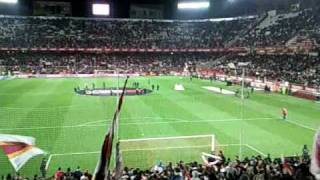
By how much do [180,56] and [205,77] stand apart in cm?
2043

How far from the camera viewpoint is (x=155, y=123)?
2623 centimetres

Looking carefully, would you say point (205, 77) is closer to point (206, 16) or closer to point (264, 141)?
point (206, 16)

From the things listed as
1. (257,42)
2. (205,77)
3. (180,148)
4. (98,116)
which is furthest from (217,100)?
(257,42)

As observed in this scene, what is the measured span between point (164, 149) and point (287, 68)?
3618cm

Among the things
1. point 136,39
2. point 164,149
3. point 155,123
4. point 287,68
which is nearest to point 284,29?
point 287,68

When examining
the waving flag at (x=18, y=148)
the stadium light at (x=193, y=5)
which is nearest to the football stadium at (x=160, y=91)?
the waving flag at (x=18, y=148)

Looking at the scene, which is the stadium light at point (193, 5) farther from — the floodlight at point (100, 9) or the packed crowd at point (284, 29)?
the floodlight at point (100, 9)

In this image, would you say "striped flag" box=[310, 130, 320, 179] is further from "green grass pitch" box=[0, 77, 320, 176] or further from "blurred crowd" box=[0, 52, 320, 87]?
"blurred crowd" box=[0, 52, 320, 87]

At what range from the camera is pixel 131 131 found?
24.0 metres

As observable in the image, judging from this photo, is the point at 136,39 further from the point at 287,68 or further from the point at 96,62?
the point at 287,68

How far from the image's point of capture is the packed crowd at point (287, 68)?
4538cm

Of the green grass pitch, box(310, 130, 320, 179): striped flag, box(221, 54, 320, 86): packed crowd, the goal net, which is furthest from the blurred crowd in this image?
box(310, 130, 320, 179): striped flag

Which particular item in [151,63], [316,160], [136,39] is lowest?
[151,63]

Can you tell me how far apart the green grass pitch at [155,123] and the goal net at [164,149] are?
5 centimetres
